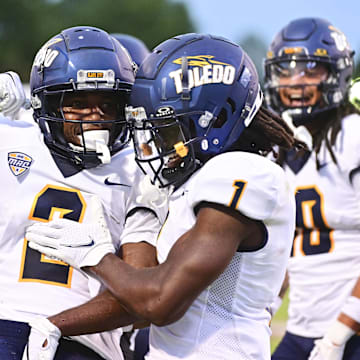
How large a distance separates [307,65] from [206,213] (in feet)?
8.40

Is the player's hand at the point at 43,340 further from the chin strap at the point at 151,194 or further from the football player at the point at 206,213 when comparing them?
the chin strap at the point at 151,194

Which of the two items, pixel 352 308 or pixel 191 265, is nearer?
pixel 191 265

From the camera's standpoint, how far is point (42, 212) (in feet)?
9.55

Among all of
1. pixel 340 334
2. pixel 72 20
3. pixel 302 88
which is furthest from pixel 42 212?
pixel 72 20

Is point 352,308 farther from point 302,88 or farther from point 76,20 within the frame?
point 76,20

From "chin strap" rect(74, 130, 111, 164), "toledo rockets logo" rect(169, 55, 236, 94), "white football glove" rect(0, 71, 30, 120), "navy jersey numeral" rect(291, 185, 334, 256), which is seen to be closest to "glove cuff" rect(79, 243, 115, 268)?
"chin strap" rect(74, 130, 111, 164)

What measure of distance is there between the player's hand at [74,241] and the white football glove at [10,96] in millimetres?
769

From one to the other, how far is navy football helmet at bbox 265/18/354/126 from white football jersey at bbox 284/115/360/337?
0.88ft

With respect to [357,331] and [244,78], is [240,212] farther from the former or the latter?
[357,331]

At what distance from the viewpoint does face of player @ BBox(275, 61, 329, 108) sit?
4.54 metres

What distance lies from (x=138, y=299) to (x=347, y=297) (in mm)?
2069

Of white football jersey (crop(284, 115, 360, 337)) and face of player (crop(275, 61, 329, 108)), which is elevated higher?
face of player (crop(275, 61, 329, 108))

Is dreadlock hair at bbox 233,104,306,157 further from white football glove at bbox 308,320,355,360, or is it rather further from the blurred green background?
the blurred green background

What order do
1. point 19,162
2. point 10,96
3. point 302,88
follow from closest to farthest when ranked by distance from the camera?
point 19,162 < point 10,96 < point 302,88
